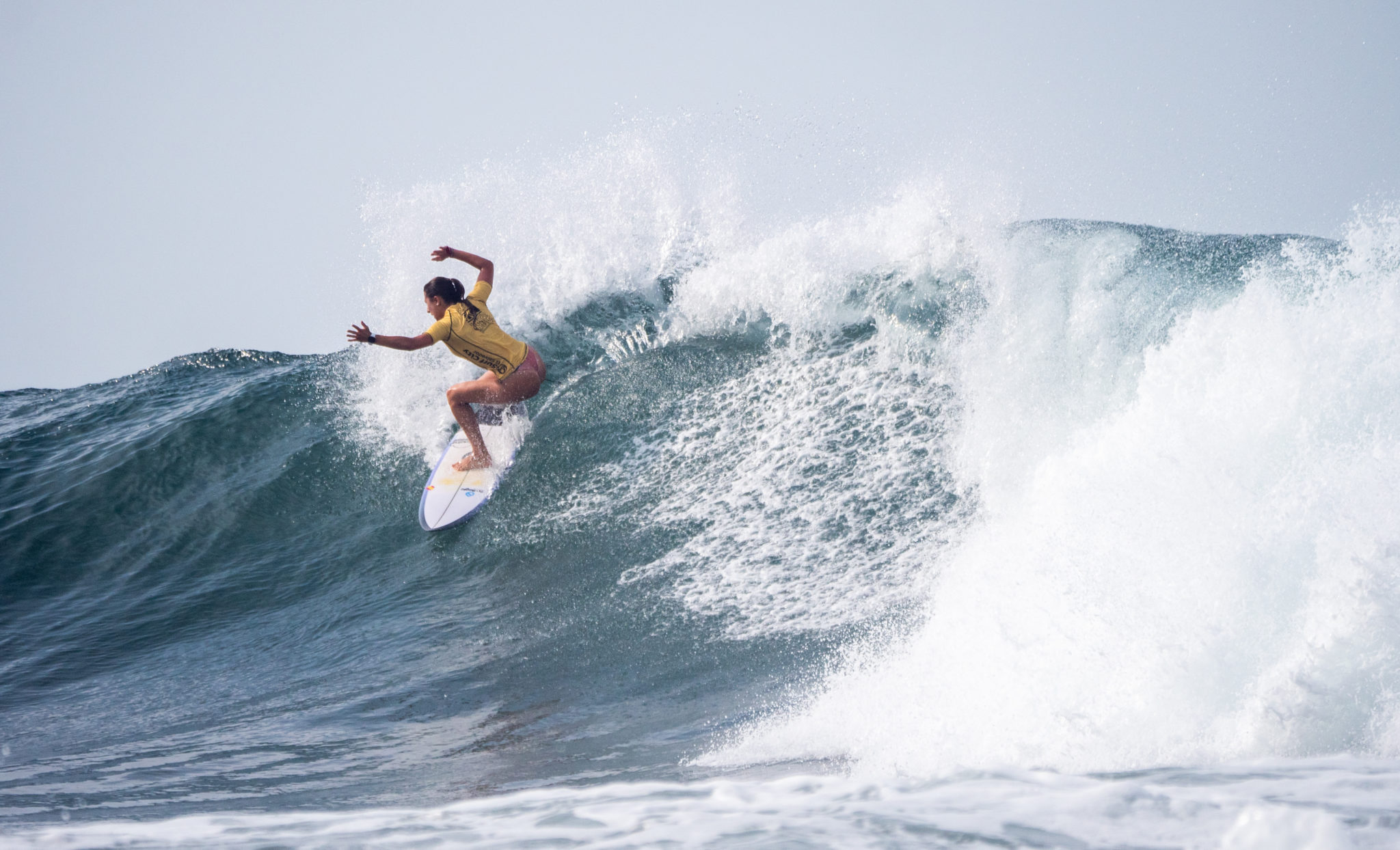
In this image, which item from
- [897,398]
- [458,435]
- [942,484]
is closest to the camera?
[942,484]

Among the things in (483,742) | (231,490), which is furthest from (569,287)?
(483,742)

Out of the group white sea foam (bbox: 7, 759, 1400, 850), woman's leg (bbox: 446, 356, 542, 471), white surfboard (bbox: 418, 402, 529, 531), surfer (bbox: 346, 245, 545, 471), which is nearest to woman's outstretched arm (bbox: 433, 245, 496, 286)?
surfer (bbox: 346, 245, 545, 471)

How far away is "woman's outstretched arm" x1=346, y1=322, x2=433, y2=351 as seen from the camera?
568 centimetres

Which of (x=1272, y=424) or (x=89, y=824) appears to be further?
(x=1272, y=424)

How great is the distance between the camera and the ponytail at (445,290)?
21.3ft

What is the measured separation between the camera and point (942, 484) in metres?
6.07

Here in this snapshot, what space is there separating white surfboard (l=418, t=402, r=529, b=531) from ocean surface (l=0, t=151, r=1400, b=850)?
21 centimetres

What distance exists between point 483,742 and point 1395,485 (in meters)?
3.79

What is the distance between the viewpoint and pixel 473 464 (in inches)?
293

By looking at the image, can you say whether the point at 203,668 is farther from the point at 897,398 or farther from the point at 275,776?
the point at 897,398

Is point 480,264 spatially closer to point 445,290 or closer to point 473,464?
point 445,290

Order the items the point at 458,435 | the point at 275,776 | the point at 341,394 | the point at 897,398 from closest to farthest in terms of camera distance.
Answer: the point at 275,776 < the point at 897,398 < the point at 458,435 < the point at 341,394

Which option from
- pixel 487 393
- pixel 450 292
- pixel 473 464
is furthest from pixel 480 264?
Answer: pixel 473 464

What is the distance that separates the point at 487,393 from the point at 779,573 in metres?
3.09
